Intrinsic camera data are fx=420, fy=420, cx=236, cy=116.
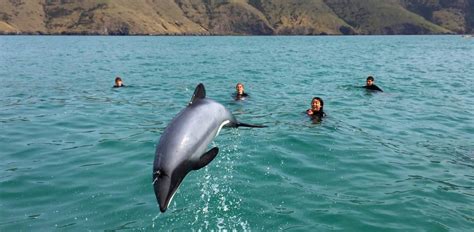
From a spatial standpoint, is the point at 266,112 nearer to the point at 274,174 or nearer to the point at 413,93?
the point at 274,174

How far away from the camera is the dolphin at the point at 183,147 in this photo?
195 inches

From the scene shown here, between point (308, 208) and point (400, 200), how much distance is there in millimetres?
2297

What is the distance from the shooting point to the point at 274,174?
1166 cm

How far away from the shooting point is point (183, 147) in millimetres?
5406

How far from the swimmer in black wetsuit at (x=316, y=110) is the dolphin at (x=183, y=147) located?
40.7ft

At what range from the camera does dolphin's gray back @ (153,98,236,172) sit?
206 inches

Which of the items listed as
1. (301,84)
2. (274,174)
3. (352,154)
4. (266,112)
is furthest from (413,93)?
(274,174)

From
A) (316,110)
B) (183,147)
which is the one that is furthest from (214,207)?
(316,110)

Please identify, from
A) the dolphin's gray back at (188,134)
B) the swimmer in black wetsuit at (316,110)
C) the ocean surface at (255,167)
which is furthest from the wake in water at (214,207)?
the swimmer in black wetsuit at (316,110)

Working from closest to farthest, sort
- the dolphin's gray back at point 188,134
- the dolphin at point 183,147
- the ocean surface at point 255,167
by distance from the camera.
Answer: the dolphin at point 183,147, the dolphin's gray back at point 188,134, the ocean surface at point 255,167

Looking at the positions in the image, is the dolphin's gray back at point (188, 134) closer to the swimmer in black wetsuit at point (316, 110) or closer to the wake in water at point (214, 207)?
the wake in water at point (214, 207)

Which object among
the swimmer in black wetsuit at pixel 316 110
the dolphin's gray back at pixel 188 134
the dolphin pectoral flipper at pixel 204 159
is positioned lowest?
the swimmer in black wetsuit at pixel 316 110

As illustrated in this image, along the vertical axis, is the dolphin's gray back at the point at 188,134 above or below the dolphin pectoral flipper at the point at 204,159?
above

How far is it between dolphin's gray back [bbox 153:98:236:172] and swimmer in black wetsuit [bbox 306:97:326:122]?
12.3 meters
